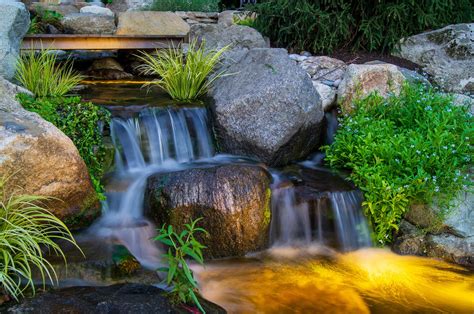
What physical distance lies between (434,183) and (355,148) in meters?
0.96

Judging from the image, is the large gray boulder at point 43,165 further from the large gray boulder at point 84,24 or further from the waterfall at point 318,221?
the large gray boulder at point 84,24

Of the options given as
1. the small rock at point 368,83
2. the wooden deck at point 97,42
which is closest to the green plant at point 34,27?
the wooden deck at point 97,42

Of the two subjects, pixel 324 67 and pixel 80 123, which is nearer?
pixel 80 123

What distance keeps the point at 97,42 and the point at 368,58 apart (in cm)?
429

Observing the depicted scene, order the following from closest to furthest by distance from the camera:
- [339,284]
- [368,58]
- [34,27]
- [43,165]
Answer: [43,165]
[339,284]
[368,58]
[34,27]

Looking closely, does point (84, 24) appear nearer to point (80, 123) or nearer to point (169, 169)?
point (80, 123)

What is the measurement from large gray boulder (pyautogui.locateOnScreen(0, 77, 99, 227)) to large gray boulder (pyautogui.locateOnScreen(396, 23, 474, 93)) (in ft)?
18.4

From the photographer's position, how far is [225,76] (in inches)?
245

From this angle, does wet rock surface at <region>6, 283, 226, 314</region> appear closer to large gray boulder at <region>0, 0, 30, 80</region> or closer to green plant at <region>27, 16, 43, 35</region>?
large gray boulder at <region>0, 0, 30, 80</region>

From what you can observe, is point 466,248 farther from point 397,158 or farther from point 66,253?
point 66,253

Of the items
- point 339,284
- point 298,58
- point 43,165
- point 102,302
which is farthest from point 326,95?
point 102,302

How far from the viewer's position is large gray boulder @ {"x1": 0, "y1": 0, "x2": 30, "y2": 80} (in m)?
5.90

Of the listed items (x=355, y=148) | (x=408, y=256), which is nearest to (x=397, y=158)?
(x=355, y=148)

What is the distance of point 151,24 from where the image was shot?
861 cm
